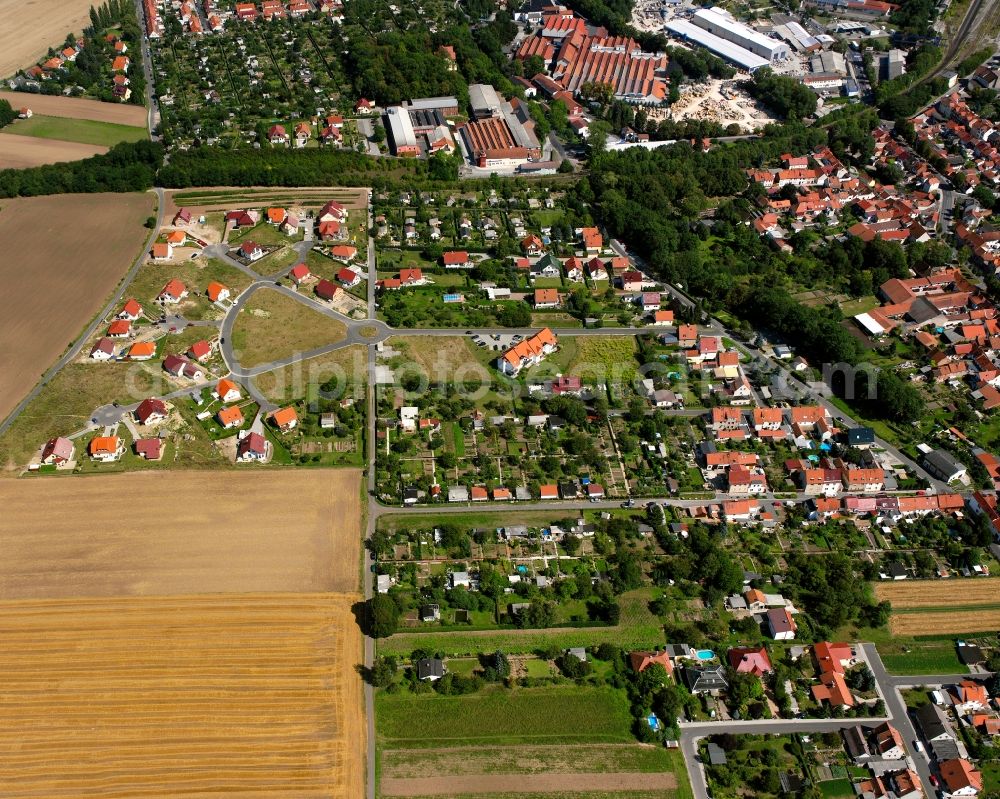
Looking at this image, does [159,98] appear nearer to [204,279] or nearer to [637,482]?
[204,279]

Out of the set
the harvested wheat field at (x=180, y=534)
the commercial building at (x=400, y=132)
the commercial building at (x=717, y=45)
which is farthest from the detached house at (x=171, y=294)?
the commercial building at (x=717, y=45)

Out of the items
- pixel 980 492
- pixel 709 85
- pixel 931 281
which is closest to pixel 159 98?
pixel 709 85

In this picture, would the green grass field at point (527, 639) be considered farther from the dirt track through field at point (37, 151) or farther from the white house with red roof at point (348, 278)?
the dirt track through field at point (37, 151)

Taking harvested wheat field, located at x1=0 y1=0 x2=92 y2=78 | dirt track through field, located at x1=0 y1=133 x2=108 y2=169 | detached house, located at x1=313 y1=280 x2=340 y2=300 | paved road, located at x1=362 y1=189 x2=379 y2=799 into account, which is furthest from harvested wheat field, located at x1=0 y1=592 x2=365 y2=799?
harvested wheat field, located at x1=0 y1=0 x2=92 y2=78

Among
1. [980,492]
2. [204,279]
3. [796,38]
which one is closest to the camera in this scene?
[980,492]

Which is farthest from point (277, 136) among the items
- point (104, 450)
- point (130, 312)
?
point (104, 450)

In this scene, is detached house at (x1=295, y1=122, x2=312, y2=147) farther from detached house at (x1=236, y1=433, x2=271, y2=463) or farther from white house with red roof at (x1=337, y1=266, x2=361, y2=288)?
detached house at (x1=236, y1=433, x2=271, y2=463)
